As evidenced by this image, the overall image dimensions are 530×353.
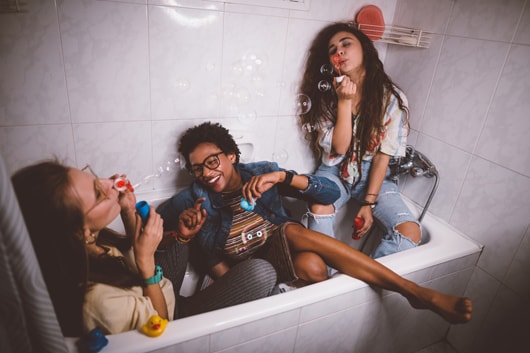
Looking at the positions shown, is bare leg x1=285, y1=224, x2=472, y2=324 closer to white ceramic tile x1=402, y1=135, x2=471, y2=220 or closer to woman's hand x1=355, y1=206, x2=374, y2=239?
woman's hand x1=355, y1=206, x2=374, y2=239

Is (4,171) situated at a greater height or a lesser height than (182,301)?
greater

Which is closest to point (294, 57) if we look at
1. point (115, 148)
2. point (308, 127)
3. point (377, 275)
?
point (308, 127)

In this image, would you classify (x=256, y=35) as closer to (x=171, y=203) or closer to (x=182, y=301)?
(x=171, y=203)

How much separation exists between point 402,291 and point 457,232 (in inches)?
23.3

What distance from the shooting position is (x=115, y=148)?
158 cm

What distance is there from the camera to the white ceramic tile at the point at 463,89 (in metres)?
1.45

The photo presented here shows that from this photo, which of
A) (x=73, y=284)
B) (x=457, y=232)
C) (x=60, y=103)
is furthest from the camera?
(x=457, y=232)

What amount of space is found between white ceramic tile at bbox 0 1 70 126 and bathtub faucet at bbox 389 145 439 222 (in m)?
1.63

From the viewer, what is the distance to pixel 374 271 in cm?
127

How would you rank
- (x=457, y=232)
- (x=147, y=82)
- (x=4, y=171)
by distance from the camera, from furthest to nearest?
(x=457, y=232)
(x=147, y=82)
(x=4, y=171)

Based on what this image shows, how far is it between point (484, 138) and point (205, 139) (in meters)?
1.25

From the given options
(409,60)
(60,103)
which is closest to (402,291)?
(409,60)

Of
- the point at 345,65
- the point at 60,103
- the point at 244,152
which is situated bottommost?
the point at 244,152

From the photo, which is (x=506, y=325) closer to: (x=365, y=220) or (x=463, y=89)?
(x=365, y=220)
